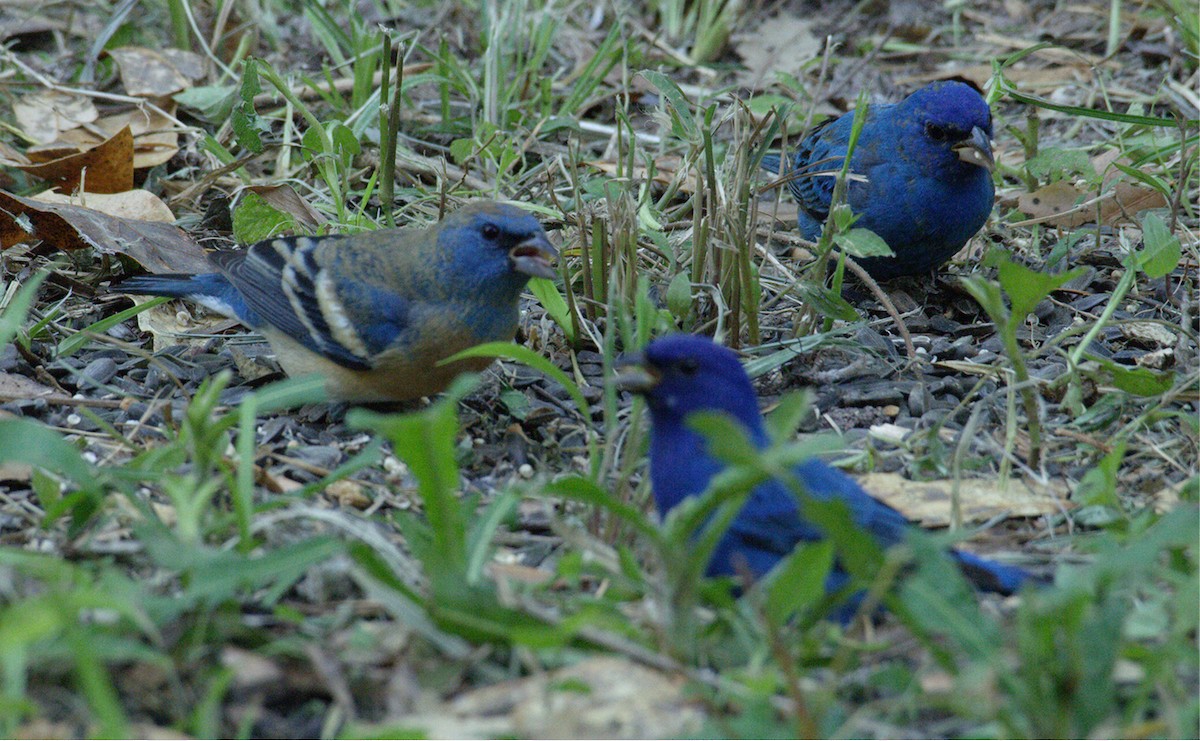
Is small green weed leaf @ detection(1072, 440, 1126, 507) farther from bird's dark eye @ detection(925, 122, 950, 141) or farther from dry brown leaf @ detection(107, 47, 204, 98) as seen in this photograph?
dry brown leaf @ detection(107, 47, 204, 98)

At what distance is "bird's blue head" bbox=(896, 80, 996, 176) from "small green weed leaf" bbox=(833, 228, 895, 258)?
2.89ft

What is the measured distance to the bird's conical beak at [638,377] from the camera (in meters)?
2.40

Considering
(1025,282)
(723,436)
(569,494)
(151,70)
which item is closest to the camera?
(723,436)

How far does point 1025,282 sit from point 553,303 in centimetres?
144

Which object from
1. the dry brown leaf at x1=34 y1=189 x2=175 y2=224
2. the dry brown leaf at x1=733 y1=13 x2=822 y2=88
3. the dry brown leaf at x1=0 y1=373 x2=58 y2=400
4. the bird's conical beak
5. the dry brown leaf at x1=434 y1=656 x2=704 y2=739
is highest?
the bird's conical beak

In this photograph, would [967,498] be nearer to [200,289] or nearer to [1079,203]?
[1079,203]

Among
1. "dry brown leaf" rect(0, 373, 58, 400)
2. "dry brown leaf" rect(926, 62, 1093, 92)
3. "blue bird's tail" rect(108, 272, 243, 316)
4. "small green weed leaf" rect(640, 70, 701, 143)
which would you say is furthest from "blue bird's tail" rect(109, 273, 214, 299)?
"dry brown leaf" rect(926, 62, 1093, 92)

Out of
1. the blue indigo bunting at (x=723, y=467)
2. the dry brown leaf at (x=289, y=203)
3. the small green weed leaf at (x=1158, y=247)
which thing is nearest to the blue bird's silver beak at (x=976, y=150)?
the small green weed leaf at (x=1158, y=247)

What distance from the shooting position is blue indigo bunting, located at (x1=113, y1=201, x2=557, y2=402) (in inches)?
131

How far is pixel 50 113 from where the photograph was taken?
4.96m

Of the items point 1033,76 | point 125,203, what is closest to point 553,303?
point 125,203

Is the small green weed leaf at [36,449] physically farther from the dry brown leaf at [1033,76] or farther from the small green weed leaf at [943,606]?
the dry brown leaf at [1033,76]

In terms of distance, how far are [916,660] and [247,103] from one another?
298 cm

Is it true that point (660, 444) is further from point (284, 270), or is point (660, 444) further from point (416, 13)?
point (416, 13)
